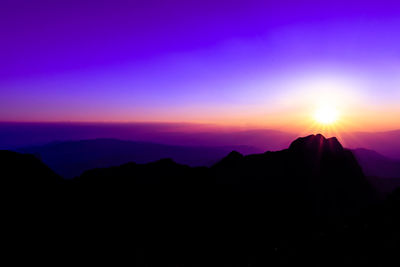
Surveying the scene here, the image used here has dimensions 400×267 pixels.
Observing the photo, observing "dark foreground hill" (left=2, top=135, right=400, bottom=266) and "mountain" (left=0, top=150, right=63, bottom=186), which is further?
"mountain" (left=0, top=150, right=63, bottom=186)

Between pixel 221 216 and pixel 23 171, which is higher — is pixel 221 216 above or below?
below

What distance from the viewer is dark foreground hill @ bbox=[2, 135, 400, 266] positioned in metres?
23.6

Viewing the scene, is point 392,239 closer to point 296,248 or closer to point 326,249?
point 326,249

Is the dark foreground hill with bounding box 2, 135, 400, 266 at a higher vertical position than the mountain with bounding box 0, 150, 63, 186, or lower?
lower

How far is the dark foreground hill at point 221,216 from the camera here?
2361cm

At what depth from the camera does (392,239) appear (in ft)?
66.0

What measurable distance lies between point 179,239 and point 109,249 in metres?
11.4

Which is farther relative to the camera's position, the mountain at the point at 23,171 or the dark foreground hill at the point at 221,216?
the mountain at the point at 23,171

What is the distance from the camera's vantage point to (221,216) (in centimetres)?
5156

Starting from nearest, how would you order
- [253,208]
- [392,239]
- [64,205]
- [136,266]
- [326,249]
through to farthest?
[392,239], [326,249], [136,266], [64,205], [253,208]

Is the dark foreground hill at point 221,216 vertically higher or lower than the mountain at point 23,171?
lower

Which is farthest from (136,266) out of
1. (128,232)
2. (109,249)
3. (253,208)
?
(253,208)

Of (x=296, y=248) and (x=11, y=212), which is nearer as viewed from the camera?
(x=296, y=248)

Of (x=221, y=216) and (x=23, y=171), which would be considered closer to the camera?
(x=23, y=171)
